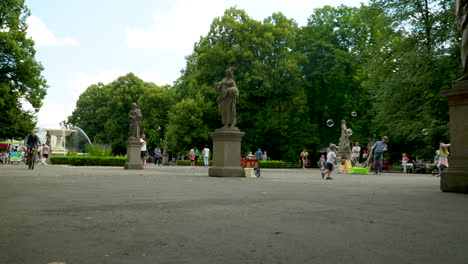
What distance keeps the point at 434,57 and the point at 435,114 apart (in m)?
3.17

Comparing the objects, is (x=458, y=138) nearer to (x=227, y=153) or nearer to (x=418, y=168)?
(x=227, y=153)

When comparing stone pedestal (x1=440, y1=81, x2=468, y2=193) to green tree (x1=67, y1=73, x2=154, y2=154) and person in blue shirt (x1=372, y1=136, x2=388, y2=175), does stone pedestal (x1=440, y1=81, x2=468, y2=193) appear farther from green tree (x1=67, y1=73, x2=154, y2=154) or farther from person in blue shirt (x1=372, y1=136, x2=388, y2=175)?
green tree (x1=67, y1=73, x2=154, y2=154)

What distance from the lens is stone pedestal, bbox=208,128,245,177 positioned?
16047 millimetres

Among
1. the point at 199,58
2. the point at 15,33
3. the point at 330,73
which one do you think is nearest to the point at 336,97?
the point at 330,73

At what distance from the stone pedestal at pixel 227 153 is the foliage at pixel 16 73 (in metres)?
25.0

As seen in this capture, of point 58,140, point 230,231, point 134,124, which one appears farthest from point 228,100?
point 58,140

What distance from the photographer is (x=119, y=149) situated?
68812mm

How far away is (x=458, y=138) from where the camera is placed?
921cm

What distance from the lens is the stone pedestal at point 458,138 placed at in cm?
906

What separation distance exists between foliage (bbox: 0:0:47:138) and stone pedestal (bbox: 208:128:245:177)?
25.0 meters

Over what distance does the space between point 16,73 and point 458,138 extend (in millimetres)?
36556

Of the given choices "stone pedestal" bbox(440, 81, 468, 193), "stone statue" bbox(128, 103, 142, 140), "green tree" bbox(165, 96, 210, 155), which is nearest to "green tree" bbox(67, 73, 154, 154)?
"green tree" bbox(165, 96, 210, 155)

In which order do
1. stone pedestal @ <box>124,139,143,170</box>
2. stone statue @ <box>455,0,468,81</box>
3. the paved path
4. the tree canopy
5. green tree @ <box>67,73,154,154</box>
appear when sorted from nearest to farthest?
the paved path
stone statue @ <box>455,0,468,81</box>
stone pedestal @ <box>124,139,143,170</box>
the tree canopy
green tree @ <box>67,73,154,154</box>

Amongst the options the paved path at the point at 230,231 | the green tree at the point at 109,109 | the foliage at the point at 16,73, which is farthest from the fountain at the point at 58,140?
the paved path at the point at 230,231
